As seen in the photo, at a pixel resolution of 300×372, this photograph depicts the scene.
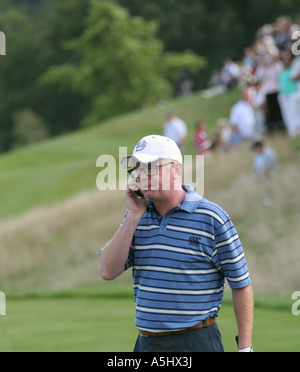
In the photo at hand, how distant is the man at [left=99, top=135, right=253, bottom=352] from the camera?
3.99m

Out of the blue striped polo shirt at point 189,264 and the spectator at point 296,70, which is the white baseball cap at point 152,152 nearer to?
the blue striped polo shirt at point 189,264

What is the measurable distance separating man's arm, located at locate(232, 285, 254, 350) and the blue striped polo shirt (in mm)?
48

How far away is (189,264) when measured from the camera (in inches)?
158

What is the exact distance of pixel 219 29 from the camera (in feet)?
193

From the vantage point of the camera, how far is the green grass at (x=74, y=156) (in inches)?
1083

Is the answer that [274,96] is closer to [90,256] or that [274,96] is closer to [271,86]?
[271,86]

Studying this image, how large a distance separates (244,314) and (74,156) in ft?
99.9

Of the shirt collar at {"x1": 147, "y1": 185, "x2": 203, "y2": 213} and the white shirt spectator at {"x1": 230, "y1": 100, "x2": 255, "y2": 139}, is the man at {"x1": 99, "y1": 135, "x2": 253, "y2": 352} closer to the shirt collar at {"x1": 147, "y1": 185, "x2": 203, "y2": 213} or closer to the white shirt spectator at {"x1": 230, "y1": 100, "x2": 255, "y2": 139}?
the shirt collar at {"x1": 147, "y1": 185, "x2": 203, "y2": 213}

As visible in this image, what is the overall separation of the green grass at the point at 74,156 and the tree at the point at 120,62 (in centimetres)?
1156

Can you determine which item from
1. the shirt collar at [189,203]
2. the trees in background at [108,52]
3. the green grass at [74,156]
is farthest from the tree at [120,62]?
the shirt collar at [189,203]

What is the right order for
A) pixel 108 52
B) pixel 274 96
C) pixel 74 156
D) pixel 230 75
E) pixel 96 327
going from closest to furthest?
pixel 96 327, pixel 274 96, pixel 74 156, pixel 230 75, pixel 108 52

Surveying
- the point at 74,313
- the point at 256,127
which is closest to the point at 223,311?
the point at 74,313

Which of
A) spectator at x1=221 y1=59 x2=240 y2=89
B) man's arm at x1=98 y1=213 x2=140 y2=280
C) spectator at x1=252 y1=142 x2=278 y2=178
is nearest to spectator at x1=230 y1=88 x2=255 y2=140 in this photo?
spectator at x1=252 y1=142 x2=278 y2=178

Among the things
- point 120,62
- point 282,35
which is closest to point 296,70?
point 282,35
